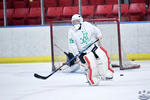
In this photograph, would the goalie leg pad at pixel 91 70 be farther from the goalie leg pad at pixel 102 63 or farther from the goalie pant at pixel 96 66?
the goalie leg pad at pixel 102 63

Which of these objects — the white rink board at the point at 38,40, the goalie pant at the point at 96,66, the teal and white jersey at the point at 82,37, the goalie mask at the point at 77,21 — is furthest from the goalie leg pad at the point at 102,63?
the white rink board at the point at 38,40

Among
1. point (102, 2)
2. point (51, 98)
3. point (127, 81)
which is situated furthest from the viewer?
point (102, 2)

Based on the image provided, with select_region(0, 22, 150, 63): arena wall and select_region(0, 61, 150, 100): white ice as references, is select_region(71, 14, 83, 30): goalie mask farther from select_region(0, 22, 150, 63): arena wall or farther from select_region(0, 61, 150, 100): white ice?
select_region(0, 22, 150, 63): arena wall

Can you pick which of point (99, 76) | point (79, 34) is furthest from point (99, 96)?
point (79, 34)

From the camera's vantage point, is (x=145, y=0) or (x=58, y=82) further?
(x=145, y=0)

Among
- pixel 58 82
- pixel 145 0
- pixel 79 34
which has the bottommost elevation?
pixel 58 82

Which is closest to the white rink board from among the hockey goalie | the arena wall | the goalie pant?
the arena wall

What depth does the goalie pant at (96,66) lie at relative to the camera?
4.34 meters

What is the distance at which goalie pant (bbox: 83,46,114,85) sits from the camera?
171 inches

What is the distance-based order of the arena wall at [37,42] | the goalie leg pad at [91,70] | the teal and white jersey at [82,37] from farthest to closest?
the arena wall at [37,42] < the teal and white jersey at [82,37] < the goalie leg pad at [91,70]

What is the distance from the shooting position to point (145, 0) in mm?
8688

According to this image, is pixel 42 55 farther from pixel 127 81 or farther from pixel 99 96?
pixel 99 96

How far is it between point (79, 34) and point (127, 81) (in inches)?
37.6

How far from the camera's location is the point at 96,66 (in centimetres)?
451
